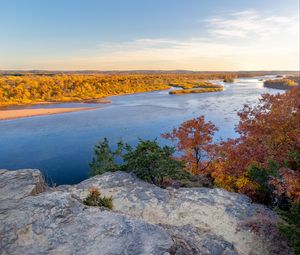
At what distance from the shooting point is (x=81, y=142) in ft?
132

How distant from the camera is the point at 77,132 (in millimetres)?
45812

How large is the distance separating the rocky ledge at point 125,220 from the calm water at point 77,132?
15636 millimetres

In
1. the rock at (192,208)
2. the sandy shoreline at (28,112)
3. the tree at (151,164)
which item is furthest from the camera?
the sandy shoreline at (28,112)

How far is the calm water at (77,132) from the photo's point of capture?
3222 cm

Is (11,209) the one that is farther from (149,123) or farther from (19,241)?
(149,123)

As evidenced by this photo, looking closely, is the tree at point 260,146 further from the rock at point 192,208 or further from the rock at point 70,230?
the rock at point 70,230

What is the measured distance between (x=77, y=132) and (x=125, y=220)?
38210 mm

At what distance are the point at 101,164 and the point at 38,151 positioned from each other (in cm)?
1595

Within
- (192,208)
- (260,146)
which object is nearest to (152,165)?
(192,208)

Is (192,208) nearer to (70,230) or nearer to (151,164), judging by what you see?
(151,164)

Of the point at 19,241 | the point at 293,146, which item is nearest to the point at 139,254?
the point at 19,241

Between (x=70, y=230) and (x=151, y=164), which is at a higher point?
(x=70, y=230)

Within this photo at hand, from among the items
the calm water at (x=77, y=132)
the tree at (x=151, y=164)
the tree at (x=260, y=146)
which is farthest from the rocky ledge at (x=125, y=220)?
the calm water at (x=77, y=132)

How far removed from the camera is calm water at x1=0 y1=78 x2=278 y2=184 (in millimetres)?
32219
